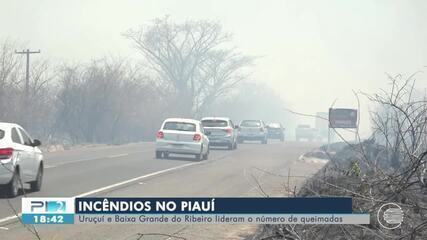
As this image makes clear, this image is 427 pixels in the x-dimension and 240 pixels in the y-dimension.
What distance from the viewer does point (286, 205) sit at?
289 inches

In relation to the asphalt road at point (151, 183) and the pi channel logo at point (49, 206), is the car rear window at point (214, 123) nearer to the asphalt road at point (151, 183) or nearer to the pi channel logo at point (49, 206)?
the asphalt road at point (151, 183)

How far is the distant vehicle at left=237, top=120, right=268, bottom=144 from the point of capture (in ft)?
171

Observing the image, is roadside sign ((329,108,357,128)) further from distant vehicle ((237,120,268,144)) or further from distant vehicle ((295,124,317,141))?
distant vehicle ((295,124,317,141))

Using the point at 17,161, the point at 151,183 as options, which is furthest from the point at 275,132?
the point at 17,161

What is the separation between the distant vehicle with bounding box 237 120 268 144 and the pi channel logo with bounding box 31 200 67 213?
143 feet

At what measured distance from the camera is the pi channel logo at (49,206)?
8.20 meters

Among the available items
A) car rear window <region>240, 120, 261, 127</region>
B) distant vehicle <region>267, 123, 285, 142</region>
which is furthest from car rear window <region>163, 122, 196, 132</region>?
distant vehicle <region>267, 123, 285, 142</region>

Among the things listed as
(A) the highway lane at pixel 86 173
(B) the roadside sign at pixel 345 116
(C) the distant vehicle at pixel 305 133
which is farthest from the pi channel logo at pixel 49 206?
(C) the distant vehicle at pixel 305 133

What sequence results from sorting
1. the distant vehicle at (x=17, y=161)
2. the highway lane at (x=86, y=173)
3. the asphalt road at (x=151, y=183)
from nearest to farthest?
the asphalt road at (x=151, y=183) → the distant vehicle at (x=17, y=161) → the highway lane at (x=86, y=173)

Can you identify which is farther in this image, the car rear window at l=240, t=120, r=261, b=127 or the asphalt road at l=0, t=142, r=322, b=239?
the car rear window at l=240, t=120, r=261, b=127

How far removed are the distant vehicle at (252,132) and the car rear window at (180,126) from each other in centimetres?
2414

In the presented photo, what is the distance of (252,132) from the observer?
52.3 m

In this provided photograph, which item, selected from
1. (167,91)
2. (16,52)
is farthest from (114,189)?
(167,91)

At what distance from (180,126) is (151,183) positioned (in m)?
10.1
